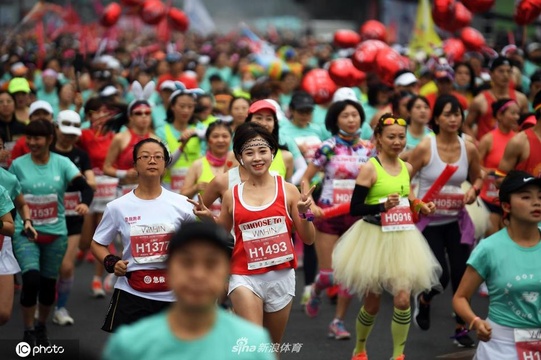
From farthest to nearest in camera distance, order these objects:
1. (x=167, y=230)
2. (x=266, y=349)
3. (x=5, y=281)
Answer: (x=5, y=281) < (x=167, y=230) < (x=266, y=349)

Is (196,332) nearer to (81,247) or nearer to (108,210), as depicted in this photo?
(108,210)

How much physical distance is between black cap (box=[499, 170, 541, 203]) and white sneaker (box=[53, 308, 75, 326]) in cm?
493

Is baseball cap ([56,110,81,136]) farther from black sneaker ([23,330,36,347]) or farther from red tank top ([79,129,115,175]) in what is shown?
black sneaker ([23,330,36,347])

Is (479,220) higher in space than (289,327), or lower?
higher

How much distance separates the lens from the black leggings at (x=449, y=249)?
813 centimetres

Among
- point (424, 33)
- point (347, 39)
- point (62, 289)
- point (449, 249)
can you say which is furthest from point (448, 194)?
point (424, 33)

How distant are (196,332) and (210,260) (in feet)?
0.84

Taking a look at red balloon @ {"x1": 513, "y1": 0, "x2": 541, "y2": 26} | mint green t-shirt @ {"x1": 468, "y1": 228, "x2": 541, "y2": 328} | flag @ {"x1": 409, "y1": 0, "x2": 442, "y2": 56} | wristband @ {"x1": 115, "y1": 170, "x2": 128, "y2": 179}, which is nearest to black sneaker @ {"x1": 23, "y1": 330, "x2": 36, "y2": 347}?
wristband @ {"x1": 115, "y1": 170, "x2": 128, "y2": 179}

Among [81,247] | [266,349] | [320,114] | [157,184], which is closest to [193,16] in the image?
[320,114]

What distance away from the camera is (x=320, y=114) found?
12438 mm

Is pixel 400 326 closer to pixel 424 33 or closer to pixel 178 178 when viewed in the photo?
pixel 178 178

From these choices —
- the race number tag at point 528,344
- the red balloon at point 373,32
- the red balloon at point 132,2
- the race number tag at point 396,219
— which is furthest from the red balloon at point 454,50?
the race number tag at point 528,344

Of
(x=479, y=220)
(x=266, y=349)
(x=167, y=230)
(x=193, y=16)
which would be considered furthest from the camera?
(x=193, y=16)

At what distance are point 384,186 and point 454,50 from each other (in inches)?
347
